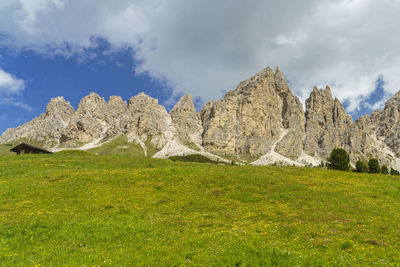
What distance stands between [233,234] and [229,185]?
609 inches

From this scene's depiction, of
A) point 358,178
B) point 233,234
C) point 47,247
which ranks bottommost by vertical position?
point 47,247

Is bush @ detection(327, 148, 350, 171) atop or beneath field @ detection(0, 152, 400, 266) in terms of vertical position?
atop

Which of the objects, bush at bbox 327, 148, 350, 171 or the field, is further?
bush at bbox 327, 148, 350, 171

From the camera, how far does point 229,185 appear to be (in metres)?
29.8

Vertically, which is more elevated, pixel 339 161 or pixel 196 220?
pixel 339 161

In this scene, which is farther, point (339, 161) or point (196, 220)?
point (339, 161)

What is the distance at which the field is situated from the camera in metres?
11.6

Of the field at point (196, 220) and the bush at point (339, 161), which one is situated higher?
the bush at point (339, 161)

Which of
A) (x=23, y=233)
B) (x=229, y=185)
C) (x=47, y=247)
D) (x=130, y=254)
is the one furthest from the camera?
(x=229, y=185)

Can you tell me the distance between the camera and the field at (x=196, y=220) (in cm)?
1159

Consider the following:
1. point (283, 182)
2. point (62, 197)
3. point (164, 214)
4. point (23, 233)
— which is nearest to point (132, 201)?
point (164, 214)

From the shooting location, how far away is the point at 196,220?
18297 mm

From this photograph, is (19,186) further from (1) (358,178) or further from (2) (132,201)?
(1) (358,178)

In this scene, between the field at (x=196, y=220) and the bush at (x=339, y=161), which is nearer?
the field at (x=196, y=220)
